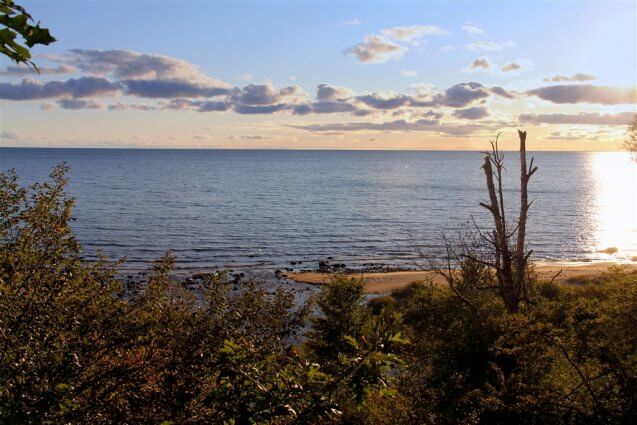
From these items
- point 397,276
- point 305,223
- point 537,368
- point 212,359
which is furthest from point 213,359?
point 305,223

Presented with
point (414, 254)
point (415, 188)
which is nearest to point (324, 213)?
point (414, 254)

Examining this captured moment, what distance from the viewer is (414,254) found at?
59.0 meters

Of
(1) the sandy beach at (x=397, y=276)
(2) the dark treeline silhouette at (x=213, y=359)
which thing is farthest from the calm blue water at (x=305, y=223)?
(2) the dark treeline silhouette at (x=213, y=359)

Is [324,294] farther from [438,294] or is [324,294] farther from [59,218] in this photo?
[59,218]

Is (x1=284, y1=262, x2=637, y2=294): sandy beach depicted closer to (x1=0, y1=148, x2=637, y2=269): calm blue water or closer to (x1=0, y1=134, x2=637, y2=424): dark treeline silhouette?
(x1=0, y1=148, x2=637, y2=269): calm blue water

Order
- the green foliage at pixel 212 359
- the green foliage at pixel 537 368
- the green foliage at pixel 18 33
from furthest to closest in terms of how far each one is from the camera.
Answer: the green foliage at pixel 537 368
the green foliage at pixel 212 359
the green foliage at pixel 18 33

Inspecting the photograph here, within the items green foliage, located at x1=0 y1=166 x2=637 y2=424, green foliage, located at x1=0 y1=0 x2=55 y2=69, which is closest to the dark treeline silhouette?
green foliage, located at x1=0 y1=166 x2=637 y2=424

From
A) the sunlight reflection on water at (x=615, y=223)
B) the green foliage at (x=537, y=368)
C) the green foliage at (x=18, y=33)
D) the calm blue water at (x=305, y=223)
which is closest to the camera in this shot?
the green foliage at (x=18, y=33)

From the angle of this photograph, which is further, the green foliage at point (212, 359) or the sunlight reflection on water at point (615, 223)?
the sunlight reflection on water at point (615, 223)

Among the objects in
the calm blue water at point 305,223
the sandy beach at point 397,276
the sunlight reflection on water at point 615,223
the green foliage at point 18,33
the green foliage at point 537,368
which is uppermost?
the green foliage at point 18,33

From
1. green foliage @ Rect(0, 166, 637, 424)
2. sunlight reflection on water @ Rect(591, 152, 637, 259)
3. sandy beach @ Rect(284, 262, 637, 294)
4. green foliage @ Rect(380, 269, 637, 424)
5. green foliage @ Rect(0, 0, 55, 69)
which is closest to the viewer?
green foliage @ Rect(0, 0, 55, 69)

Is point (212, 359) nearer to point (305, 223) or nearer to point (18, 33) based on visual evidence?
point (18, 33)

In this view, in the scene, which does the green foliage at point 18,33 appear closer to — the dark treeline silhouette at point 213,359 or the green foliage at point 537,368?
the dark treeline silhouette at point 213,359

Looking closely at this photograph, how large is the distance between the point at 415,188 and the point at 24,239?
456 ft
